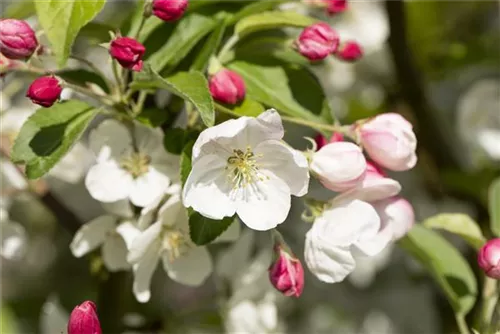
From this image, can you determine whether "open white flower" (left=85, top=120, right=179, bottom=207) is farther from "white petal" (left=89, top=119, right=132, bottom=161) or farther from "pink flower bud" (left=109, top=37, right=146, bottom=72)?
"pink flower bud" (left=109, top=37, right=146, bottom=72)

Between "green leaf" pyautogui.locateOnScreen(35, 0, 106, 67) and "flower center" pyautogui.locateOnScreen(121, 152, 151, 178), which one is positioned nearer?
"green leaf" pyautogui.locateOnScreen(35, 0, 106, 67)

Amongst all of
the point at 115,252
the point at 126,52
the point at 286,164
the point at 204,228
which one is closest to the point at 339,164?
the point at 286,164

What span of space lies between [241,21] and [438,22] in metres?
0.69

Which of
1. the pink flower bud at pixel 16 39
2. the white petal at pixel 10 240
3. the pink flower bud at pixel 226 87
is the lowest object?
the white petal at pixel 10 240

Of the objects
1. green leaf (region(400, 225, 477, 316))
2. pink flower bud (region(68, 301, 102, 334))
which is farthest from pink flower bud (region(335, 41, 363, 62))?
pink flower bud (region(68, 301, 102, 334))

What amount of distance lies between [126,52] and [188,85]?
0.27ft

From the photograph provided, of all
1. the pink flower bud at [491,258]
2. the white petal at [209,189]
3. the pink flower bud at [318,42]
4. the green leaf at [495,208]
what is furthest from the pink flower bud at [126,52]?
the green leaf at [495,208]

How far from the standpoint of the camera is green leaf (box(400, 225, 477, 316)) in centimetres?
135

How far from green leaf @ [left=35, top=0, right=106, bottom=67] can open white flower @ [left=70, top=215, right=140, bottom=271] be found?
291 millimetres

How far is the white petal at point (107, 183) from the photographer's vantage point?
1175 mm

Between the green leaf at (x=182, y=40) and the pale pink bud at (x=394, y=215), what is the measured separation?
307 mm

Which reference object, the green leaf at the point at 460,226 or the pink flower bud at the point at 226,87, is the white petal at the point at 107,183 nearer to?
the pink flower bud at the point at 226,87

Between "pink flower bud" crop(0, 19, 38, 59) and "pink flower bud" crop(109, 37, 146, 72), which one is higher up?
"pink flower bud" crop(109, 37, 146, 72)

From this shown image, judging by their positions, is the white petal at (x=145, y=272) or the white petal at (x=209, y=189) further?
the white petal at (x=145, y=272)
